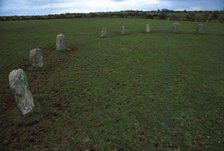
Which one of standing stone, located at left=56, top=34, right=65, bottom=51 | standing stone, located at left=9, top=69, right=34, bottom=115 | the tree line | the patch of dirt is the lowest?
the patch of dirt

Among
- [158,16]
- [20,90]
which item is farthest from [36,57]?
[158,16]

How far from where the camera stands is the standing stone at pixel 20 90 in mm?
7832

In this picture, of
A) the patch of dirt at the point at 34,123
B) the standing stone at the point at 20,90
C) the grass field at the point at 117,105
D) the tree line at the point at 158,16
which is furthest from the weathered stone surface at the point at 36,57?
the tree line at the point at 158,16

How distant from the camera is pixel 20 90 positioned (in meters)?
7.99

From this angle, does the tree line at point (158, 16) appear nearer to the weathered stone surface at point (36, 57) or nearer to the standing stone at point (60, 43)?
the standing stone at point (60, 43)

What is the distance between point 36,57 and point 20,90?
5867 millimetres

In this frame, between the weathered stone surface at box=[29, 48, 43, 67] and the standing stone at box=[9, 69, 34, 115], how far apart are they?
5514 millimetres

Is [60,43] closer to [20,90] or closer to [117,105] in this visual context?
[20,90]

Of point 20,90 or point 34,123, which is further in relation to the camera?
point 20,90

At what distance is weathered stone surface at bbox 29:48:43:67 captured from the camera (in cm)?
1330

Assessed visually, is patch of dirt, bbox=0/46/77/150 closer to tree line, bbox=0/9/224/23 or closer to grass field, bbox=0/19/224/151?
grass field, bbox=0/19/224/151

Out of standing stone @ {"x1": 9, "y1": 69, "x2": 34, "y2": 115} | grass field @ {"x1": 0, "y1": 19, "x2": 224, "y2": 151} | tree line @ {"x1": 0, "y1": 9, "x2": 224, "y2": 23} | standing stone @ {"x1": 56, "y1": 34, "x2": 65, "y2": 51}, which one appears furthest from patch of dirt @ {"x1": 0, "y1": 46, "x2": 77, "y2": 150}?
tree line @ {"x1": 0, "y1": 9, "x2": 224, "y2": 23}

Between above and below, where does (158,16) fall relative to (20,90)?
above

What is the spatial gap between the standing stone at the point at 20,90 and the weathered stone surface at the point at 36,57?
18.1 feet
